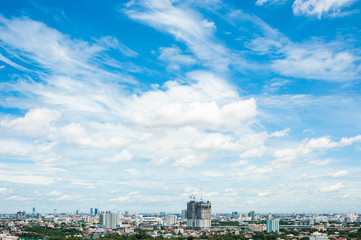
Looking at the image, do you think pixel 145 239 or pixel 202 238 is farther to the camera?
pixel 202 238

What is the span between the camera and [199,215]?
547ft

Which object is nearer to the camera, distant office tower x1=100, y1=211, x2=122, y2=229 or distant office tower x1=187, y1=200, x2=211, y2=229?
distant office tower x1=187, y1=200, x2=211, y2=229

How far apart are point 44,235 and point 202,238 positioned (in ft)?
164

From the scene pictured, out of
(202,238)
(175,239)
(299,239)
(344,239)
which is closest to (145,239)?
(175,239)

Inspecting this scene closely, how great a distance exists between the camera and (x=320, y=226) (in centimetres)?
16112

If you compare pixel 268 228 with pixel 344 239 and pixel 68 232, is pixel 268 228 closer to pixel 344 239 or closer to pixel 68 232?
pixel 344 239

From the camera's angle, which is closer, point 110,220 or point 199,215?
point 199,215

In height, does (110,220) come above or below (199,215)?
below

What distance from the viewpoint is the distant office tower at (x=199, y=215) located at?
16488cm

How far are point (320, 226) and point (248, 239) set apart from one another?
67834 mm

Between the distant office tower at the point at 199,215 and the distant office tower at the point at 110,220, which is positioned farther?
the distant office tower at the point at 110,220

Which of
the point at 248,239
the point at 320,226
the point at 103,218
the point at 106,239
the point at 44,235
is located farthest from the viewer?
the point at 103,218

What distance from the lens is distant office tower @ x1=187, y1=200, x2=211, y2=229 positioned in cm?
16488

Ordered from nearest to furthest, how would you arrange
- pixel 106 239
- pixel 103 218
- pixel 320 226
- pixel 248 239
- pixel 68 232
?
pixel 106 239 < pixel 248 239 < pixel 68 232 < pixel 320 226 < pixel 103 218
